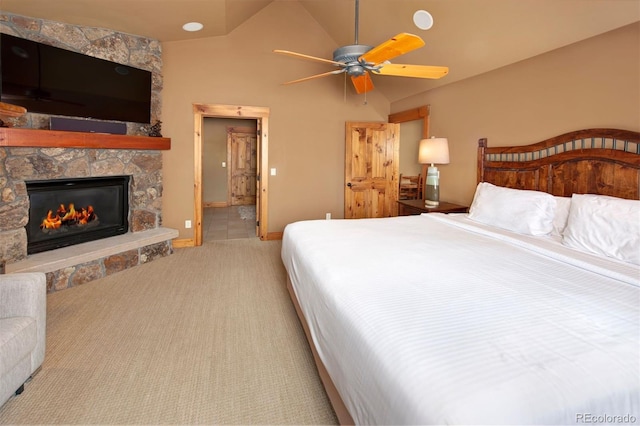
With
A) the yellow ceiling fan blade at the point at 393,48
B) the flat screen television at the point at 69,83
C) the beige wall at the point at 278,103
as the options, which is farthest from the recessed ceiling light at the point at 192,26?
the yellow ceiling fan blade at the point at 393,48

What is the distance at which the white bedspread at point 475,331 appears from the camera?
96 cm

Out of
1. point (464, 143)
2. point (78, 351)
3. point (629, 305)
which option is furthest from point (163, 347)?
point (464, 143)

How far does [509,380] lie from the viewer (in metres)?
0.98

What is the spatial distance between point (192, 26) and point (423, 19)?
2.84m

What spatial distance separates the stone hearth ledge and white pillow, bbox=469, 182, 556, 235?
3.79 metres

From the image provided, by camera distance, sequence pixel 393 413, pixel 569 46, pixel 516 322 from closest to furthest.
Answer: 1. pixel 393 413
2. pixel 516 322
3. pixel 569 46

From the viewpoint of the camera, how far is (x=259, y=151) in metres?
5.41

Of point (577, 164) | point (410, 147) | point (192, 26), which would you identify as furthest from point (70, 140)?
point (410, 147)

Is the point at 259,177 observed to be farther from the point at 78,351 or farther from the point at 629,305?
the point at 629,305

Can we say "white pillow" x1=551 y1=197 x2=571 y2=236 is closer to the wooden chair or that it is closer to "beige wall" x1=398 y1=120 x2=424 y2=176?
the wooden chair

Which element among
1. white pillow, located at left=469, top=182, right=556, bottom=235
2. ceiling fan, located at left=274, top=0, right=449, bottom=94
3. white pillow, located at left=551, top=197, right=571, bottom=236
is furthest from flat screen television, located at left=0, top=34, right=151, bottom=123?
white pillow, located at left=551, top=197, right=571, bottom=236

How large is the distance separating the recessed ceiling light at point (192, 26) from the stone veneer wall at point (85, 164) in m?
0.49

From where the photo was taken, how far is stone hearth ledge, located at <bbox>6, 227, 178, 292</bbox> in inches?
123

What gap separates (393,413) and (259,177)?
4.82 metres
